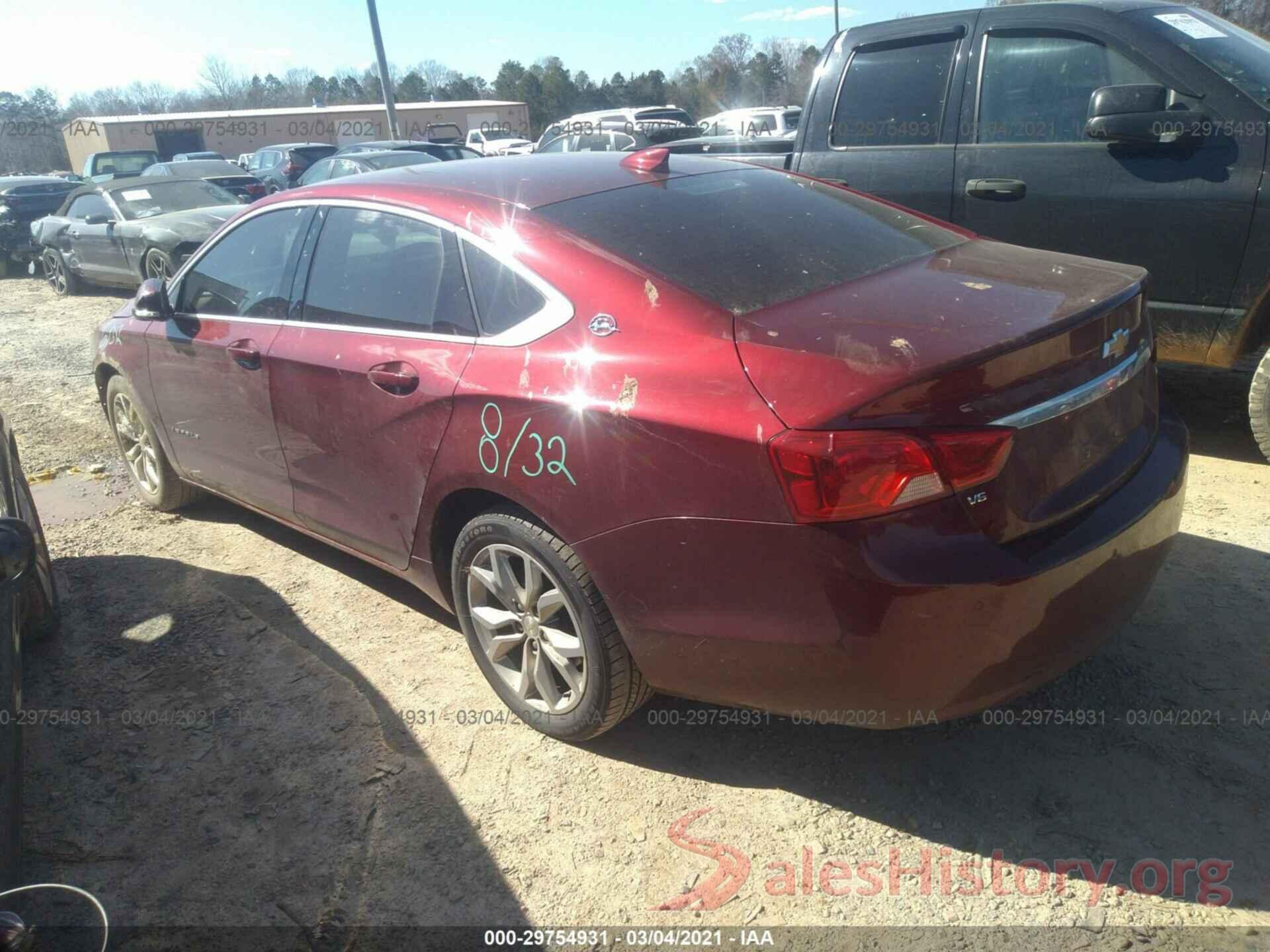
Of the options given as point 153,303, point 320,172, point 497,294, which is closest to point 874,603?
point 497,294

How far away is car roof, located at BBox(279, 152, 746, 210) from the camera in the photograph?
3.13 m

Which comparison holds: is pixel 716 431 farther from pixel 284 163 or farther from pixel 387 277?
pixel 284 163

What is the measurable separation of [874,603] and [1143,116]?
321 centimetres

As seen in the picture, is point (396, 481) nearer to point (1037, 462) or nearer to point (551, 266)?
point (551, 266)

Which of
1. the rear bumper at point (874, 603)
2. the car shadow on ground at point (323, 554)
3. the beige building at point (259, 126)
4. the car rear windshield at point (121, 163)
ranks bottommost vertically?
the car shadow on ground at point (323, 554)

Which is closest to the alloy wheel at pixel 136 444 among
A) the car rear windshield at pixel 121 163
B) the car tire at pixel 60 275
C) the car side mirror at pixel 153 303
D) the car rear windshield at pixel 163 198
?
the car side mirror at pixel 153 303

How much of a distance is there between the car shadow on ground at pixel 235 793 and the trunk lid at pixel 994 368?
57.6 inches

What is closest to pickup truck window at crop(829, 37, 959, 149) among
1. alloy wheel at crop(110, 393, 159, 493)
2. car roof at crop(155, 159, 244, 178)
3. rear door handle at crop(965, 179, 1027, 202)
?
rear door handle at crop(965, 179, 1027, 202)

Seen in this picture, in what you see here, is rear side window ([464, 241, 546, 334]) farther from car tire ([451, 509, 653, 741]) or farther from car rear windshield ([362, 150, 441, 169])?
car rear windshield ([362, 150, 441, 169])

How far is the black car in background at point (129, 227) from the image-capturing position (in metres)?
10.7

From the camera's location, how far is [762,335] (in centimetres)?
236

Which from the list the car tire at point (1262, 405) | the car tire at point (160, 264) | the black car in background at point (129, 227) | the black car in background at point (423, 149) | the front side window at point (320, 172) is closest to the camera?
the car tire at point (1262, 405)

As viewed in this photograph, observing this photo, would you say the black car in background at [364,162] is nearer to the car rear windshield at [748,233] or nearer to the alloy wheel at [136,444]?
the alloy wheel at [136,444]

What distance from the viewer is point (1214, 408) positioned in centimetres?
523
